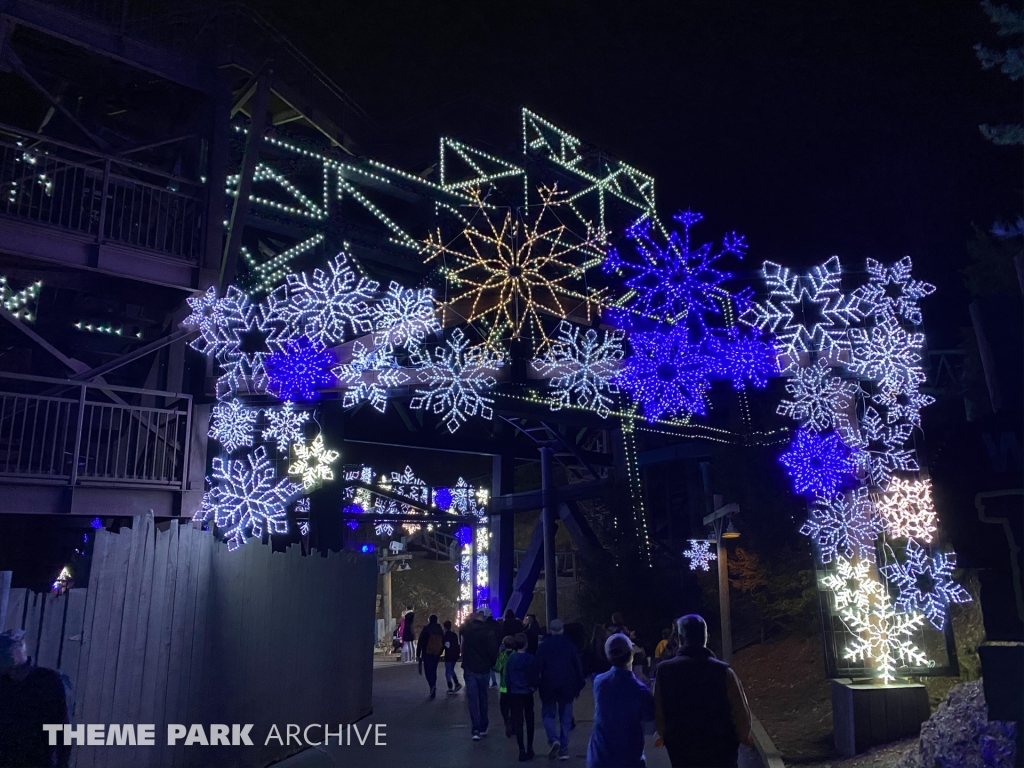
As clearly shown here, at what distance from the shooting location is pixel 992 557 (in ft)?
16.6

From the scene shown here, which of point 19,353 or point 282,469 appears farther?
point 282,469

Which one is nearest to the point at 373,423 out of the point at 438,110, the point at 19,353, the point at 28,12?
the point at 438,110

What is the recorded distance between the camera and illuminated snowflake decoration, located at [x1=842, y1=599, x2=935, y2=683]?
380 inches

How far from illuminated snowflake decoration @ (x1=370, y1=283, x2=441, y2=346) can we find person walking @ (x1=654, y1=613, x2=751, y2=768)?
10.1m

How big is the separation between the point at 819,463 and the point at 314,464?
12644mm

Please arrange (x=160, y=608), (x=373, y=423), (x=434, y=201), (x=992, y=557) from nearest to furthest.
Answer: (x=992, y=557) → (x=160, y=608) → (x=434, y=201) → (x=373, y=423)

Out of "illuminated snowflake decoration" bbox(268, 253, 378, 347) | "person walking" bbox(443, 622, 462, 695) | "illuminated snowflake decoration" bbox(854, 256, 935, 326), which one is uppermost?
"illuminated snowflake decoration" bbox(268, 253, 378, 347)

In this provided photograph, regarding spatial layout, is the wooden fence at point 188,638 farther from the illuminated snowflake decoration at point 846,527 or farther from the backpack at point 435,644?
the illuminated snowflake decoration at point 846,527

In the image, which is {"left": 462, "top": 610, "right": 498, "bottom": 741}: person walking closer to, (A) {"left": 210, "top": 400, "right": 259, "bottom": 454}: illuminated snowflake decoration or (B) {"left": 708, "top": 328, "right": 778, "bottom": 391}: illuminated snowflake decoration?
(A) {"left": 210, "top": 400, "right": 259, "bottom": 454}: illuminated snowflake decoration

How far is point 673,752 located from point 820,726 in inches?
327

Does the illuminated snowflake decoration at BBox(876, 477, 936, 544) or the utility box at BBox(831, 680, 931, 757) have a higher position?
the illuminated snowflake decoration at BBox(876, 477, 936, 544)

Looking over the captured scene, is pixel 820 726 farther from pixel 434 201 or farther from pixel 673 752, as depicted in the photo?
pixel 434 201

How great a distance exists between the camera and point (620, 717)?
4.92 m

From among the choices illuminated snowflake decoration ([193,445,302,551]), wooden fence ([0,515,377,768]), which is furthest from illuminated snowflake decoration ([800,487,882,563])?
illuminated snowflake decoration ([193,445,302,551])
